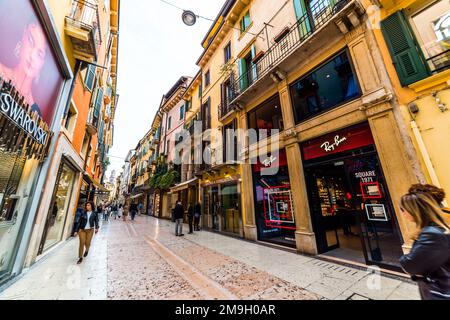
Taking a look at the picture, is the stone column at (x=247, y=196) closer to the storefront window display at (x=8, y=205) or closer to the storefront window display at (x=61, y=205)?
the storefront window display at (x=8, y=205)

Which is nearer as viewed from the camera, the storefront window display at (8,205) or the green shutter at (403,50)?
the storefront window display at (8,205)

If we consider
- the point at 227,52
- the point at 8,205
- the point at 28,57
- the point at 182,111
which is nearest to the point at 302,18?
the point at 227,52

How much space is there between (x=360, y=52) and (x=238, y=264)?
7194 mm

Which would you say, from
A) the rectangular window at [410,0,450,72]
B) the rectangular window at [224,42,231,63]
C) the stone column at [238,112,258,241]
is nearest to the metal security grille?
the stone column at [238,112,258,241]

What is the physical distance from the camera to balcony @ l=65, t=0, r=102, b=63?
18.3ft

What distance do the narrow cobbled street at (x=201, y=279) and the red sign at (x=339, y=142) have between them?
128 inches

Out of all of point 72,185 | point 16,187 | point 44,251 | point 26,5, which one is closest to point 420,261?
point 16,187

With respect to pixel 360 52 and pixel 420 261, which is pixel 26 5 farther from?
pixel 360 52

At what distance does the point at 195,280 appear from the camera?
12.8ft

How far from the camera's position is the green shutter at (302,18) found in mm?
6609

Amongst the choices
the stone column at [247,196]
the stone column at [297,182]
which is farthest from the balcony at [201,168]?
the stone column at [297,182]

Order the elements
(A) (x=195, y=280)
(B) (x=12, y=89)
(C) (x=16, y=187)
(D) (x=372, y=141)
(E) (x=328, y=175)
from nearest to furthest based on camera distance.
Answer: (B) (x=12, y=89) < (A) (x=195, y=280) < (C) (x=16, y=187) < (D) (x=372, y=141) < (E) (x=328, y=175)

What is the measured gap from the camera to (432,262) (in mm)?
1488

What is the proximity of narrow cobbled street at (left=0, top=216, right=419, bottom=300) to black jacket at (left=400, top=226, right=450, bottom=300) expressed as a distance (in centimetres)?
199
